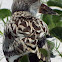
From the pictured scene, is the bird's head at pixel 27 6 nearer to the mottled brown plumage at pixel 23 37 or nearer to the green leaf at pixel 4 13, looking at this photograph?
the mottled brown plumage at pixel 23 37

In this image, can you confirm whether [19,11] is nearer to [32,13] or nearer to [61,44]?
[32,13]

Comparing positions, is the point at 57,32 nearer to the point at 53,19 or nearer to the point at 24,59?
the point at 53,19

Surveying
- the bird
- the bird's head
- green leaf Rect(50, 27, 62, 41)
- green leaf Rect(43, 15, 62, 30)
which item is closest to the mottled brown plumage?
the bird

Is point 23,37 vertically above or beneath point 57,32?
above

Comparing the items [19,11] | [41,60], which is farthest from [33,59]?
[19,11]

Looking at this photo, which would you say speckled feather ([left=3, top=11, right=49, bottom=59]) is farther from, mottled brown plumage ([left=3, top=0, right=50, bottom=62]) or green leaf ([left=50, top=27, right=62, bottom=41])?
green leaf ([left=50, top=27, right=62, bottom=41])

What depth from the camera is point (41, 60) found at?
102 inches

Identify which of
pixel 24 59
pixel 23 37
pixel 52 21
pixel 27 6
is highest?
pixel 27 6

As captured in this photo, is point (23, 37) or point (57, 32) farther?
point (57, 32)

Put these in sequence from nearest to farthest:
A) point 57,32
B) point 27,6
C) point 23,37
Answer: point 23,37
point 27,6
point 57,32

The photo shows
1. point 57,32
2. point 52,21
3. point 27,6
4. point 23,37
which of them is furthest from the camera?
point 52,21

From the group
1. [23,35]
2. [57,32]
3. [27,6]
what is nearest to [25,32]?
[23,35]

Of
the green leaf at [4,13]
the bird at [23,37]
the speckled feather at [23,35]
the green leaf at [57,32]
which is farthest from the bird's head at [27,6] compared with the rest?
the green leaf at [4,13]

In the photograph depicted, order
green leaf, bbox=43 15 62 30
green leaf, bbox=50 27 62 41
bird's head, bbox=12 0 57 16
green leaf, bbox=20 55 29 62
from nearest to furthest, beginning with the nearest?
1. green leaf, bbox=20 55 29 62
2. bird's head, bbox=12 0 57 16
3. green leaf, bbox=50 27 62 41
4. green leaf, bbox=43 15 62 30
